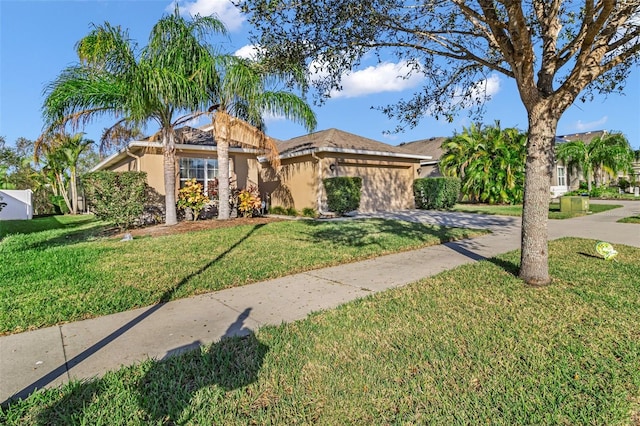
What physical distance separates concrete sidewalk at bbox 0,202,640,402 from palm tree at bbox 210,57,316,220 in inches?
278

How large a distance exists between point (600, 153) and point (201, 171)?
27.3 meters

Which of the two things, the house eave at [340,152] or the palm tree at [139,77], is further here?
the house eave at [340,152]

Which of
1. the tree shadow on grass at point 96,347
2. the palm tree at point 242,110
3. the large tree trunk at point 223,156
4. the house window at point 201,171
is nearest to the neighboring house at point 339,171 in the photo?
the palm tree at point 242,110

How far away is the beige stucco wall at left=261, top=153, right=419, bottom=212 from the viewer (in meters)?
15.1

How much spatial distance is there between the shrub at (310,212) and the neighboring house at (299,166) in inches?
6.0

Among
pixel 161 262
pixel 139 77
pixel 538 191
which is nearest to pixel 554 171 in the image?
pixel 538 191

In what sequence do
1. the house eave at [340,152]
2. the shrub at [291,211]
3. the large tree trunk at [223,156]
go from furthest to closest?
the shrub at [291,211] < the house eave at [340,152] < the large tree trunk at [223,156]

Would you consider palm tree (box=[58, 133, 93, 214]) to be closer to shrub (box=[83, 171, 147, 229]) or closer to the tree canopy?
shrub (box=[83, 171, 147, 229])

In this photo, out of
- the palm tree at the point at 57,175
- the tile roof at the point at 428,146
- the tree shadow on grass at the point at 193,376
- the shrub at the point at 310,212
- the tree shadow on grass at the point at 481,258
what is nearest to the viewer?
the tree shadow on grass at the point at 193,376

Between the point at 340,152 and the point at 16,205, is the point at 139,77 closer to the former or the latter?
the point at 340,152

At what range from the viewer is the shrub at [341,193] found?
1421cm

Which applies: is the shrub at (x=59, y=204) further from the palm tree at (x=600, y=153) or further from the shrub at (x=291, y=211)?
the palm tree at (x=600, y=153)

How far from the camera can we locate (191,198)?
12.6 m

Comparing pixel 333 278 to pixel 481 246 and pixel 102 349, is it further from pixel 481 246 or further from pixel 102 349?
pixel 481 246
